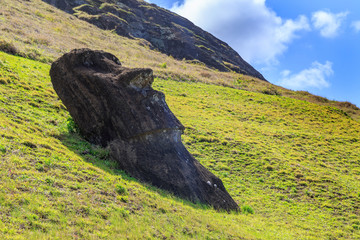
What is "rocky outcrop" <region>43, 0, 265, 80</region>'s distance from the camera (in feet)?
305

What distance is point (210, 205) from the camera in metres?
14.1

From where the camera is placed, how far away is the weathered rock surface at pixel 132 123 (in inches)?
543

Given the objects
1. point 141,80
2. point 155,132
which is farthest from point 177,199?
point 141,80

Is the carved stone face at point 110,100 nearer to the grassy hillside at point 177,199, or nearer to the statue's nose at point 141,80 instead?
the statue's nose at point 141,80

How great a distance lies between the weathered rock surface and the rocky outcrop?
77.7 meters

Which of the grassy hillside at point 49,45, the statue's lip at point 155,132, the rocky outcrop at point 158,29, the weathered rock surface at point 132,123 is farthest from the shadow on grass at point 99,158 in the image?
the rocky outcrop at point 158,29

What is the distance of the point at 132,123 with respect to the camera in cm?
1436

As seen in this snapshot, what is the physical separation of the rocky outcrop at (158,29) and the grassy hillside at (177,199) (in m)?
65.1

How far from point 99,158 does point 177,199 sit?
4.44 m

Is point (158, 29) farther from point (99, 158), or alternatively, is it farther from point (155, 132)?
point (99, 158)

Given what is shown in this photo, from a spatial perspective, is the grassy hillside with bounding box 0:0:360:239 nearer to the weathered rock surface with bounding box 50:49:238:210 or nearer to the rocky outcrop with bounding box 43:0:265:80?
the weathered rock surface with bounding box 50:49:238:210

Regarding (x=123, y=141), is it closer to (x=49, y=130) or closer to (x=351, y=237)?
(x=49, y=130)

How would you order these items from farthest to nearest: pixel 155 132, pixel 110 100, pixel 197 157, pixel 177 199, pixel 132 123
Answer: pixel 197 157, pixel 110 100, pixel 155 132, pixel 132 123, pixel 177 199

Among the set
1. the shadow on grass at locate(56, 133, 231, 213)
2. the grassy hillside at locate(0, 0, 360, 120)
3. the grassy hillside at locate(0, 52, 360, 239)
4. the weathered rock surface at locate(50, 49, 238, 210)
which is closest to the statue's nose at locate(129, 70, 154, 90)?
the weathered rock surface at locate(50, 49, 238, 210)
